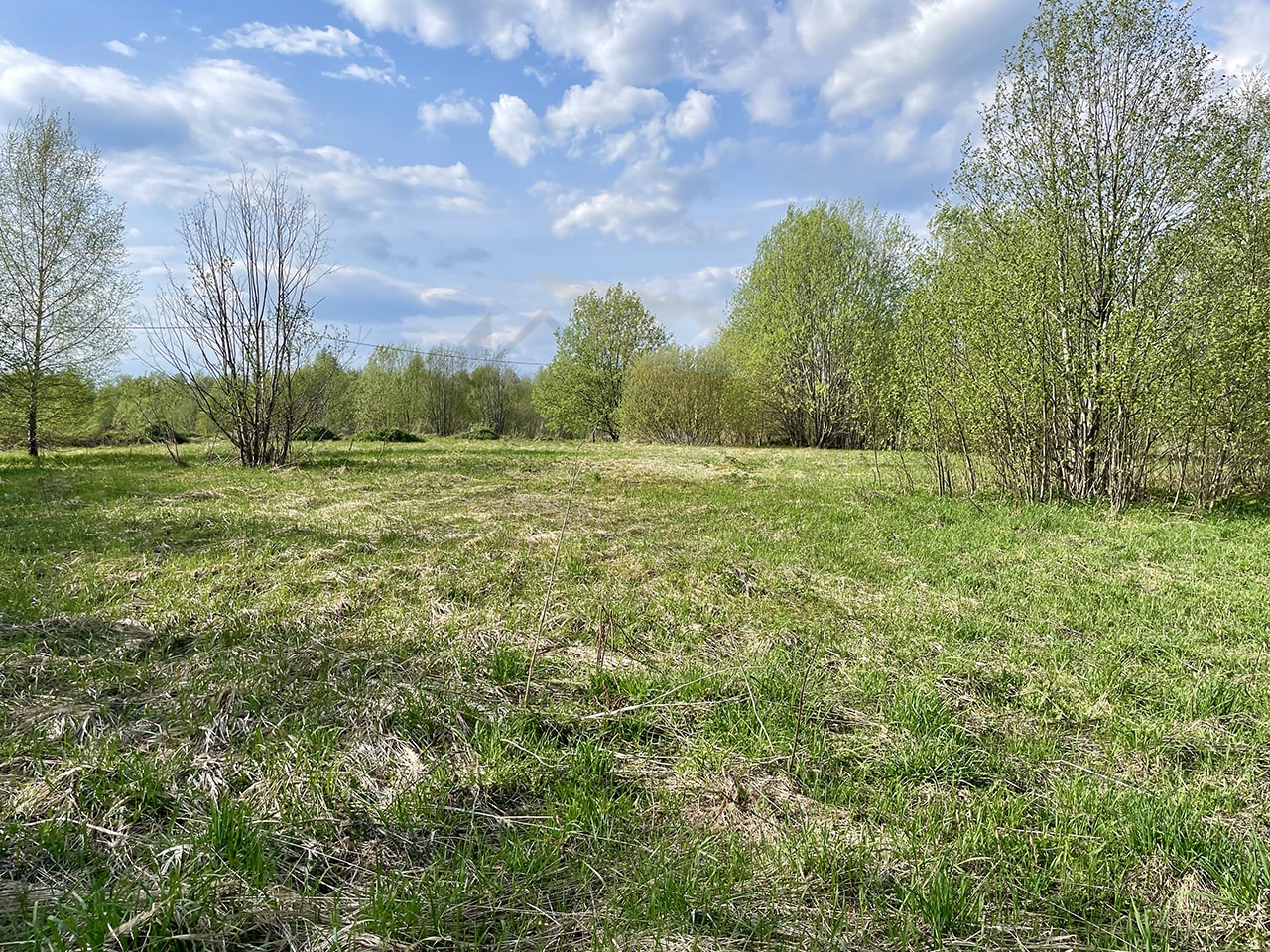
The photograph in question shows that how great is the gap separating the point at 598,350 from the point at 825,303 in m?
13.5

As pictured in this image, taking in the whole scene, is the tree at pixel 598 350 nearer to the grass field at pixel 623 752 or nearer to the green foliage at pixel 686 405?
the green foliage at pixel 686 405

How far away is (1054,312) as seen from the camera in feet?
30.1

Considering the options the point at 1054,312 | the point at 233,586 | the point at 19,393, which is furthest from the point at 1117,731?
the point at 19,393

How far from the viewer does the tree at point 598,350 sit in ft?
108

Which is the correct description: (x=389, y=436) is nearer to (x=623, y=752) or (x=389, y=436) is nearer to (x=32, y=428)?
(x=32, y=428)

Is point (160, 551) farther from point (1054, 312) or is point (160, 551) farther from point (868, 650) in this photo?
point (1054, 312)

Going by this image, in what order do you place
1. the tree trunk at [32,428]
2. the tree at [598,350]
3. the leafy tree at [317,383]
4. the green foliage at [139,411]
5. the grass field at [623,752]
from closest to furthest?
the grass field at [623,752], the leafy tree at [317,383], the tree trunk at [32,428], the green foliage at [139,411], the tree at [598,350]

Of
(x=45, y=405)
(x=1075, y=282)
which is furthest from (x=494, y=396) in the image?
(x=1075, y=282)

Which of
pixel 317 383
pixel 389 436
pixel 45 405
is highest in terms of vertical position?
pixel 317 383

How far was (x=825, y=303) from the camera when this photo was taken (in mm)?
24250

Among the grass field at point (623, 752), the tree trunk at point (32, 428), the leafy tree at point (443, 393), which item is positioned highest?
the leafy tree at point (443, 393)

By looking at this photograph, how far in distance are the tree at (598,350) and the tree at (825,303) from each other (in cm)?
868

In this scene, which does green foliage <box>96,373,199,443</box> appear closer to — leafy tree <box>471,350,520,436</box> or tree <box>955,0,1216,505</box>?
leafy tree <box>471,350,520,436</box>

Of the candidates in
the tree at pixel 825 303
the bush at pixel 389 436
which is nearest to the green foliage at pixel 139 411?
the bush at pixel 389 436
